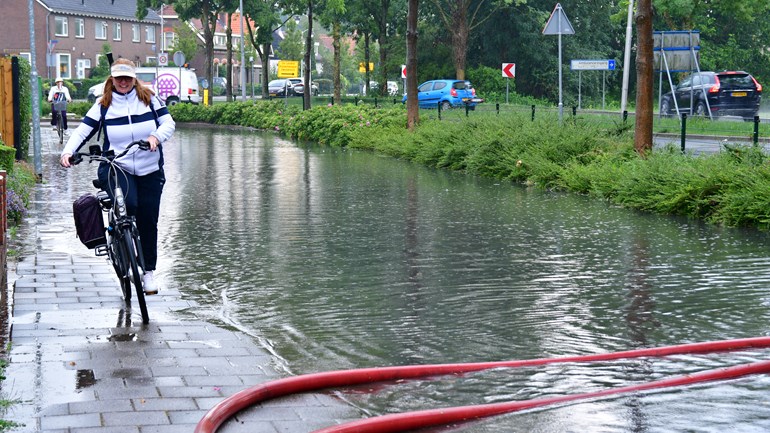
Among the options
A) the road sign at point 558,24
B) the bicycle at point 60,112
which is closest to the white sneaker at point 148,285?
the road sign at point 558,24

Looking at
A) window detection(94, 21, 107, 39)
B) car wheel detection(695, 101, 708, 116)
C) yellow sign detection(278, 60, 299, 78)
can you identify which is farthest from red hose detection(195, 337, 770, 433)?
window detection(94, 21, 107, 39)

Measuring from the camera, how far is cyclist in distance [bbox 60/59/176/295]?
800 centimetres

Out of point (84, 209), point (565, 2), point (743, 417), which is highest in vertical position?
point (565, 2)

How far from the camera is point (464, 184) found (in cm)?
1880

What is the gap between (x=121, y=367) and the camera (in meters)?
6.17

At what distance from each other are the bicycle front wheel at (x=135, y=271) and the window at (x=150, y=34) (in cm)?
9139

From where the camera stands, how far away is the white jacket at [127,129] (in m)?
8.04

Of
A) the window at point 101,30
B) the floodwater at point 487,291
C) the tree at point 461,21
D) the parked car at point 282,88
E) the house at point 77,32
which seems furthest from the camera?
the window at point 101,30

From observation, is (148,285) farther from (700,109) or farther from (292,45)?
(292,45)

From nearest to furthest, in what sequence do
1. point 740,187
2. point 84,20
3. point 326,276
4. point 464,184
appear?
point 326,276
point 740,187
point 464,184
point 84,20

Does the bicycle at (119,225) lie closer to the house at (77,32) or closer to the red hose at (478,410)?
the red hose at (478,410)

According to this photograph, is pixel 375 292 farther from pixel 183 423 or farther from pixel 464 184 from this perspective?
pixel 464 184

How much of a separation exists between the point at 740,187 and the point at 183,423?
9.92 m

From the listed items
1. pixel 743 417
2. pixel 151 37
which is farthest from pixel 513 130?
pixel 151 37
